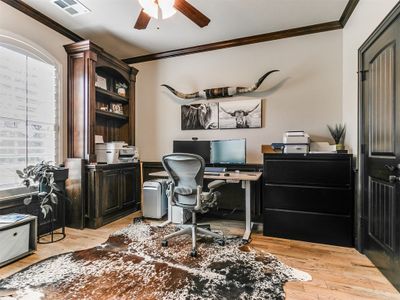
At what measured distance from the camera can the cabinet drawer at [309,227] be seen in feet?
8.63

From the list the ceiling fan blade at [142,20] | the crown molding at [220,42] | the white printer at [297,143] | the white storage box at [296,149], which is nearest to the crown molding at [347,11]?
the crown molding at [220,42]

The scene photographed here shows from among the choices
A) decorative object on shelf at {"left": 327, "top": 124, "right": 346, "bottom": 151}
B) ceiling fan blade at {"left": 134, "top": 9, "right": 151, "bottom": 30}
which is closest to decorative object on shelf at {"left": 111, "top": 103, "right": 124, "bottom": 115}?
ceiling fan blade at {"left": 134, "top": 9, "right": 151, "bottom": 30}

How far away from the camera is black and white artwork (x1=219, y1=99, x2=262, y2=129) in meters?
3.52

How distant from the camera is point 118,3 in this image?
108 inches

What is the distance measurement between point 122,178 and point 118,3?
7.76ft

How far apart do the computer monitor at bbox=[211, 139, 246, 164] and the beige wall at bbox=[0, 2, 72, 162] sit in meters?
2.15

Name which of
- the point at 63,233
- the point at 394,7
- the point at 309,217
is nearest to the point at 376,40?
the point at 394,7

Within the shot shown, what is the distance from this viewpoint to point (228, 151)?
11.1ft

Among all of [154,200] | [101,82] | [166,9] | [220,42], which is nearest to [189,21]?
[220,42]

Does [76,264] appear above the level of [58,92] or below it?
below

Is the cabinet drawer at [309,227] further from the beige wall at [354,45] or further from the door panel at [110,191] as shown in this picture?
the door panel at [110,191]

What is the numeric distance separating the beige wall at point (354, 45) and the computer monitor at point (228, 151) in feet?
4.24

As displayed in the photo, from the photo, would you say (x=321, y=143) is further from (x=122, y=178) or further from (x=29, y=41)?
(x=29, y=41)

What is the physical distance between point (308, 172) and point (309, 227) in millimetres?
639
